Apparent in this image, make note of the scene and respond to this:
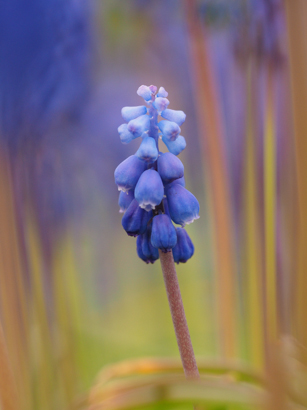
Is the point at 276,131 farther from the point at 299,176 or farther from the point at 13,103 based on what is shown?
the point at 13,103

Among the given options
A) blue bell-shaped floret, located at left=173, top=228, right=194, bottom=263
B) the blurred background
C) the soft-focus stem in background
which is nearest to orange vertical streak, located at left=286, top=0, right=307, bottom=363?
the blurred background

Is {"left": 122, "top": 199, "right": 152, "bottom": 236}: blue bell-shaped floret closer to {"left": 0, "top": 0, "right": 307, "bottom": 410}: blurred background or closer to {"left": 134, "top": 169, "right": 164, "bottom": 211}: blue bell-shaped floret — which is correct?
{"left": 134, "top": 169, "right": 164, "bottom": 211}: blue bell-shaped floret

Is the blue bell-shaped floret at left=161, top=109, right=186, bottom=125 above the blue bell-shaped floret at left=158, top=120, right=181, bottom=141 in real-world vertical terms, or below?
above

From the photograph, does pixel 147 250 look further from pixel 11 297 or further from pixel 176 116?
pixel 11 297

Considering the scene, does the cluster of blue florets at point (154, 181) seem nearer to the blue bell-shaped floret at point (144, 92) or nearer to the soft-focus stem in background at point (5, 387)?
the blue bell-shaped floret at point (144, 92)

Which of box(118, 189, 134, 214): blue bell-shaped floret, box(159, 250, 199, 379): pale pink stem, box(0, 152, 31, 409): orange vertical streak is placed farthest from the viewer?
box(0, 152, 31, 409): orange vertical streak

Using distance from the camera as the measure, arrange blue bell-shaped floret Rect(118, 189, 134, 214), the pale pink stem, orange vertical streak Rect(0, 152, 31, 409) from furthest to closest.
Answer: orange vertical streak Rect(0, 152, 31, 409) < blue bell-shaped floret Rect(118, 189, 134, 214) < the pale pink stem

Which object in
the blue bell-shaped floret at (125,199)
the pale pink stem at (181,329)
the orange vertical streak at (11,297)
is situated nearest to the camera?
the pale pink stem at (181,329)

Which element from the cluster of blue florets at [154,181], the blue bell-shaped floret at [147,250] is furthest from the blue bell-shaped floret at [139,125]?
the blue bell-shaped floret at [147,250]
